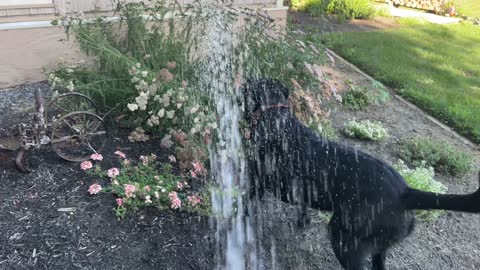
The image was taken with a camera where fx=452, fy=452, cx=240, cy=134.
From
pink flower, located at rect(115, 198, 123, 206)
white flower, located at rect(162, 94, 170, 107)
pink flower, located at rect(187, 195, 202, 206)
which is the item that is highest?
white flower, located at rect(162, 94, 170, 107)

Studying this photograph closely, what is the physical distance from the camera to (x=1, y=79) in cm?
503

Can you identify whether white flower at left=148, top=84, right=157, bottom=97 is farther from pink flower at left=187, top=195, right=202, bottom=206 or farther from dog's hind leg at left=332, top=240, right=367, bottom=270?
dog's hind leg at left=332, top=240, right=367, bottom=270

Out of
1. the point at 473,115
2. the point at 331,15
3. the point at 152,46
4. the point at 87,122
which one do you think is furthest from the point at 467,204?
the point at 331,15

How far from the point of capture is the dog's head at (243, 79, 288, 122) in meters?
3.13

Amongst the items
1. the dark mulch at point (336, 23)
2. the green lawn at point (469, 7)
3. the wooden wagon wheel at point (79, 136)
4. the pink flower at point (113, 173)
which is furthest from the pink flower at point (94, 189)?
the green lawn at point (469, 7)

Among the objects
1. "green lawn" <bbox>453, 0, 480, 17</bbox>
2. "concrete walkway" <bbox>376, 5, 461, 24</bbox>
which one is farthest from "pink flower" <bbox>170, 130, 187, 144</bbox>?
"green lawn" <bbox>453, 0, 480, 17</bbox>

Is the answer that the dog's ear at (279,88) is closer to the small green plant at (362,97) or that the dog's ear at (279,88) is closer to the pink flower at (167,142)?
the pink flower at (167,142)

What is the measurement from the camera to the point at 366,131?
4.71 meters

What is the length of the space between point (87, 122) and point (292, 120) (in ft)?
5.49

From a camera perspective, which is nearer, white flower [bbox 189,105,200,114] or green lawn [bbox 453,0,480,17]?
white flower [bbox 189,105,200,114]

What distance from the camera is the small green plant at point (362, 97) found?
553 centimetres

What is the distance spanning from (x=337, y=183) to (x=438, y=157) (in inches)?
90.7

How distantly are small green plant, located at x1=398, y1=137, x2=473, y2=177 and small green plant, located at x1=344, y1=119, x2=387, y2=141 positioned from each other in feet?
0.86

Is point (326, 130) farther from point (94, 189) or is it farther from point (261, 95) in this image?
point (94, 189)
